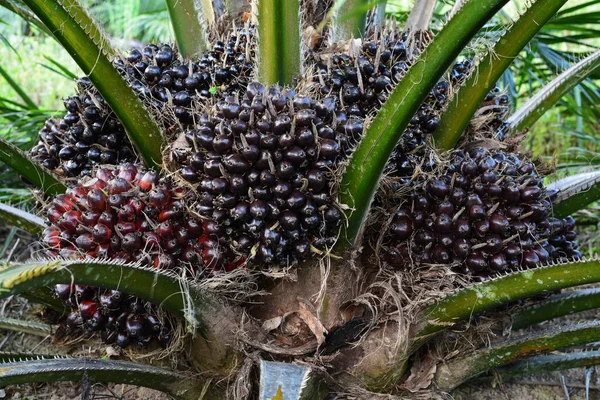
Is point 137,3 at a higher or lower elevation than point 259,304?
higher

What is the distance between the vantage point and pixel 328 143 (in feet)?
4.47

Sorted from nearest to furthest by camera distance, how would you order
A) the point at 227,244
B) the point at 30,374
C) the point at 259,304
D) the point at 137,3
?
1. the point at 30,374
2. the point at 227,244
3. the point at 259,304
4. the point at 137,3

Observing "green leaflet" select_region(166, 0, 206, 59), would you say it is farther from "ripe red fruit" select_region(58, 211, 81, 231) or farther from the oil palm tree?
"ripe red fruit" select_region(58, 211, 81, 231)

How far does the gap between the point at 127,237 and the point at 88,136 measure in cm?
43

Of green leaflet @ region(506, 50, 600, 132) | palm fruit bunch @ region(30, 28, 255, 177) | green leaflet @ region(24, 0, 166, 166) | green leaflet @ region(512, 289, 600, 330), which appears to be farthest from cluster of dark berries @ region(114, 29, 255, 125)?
green leaflet @ region(512, 289, 600, 330)

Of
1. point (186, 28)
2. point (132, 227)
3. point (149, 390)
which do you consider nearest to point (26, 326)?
point (149, 390)

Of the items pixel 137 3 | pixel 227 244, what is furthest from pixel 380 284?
pixel 137 3

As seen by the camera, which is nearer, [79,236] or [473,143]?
[79,236]

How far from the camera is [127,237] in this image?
1.42 meters

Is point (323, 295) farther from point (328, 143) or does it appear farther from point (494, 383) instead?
point (494, 383)

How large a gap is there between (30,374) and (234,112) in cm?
72

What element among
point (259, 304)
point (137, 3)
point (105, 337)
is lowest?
point (105, 337)

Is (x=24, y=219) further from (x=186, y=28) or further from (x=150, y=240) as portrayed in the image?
(x=186, y=28)

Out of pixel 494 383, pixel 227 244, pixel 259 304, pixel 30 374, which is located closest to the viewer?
A: pixel 30 374
